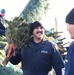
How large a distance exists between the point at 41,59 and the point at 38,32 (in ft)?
1.39

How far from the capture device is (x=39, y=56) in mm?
4465

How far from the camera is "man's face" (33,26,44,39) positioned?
180 inches

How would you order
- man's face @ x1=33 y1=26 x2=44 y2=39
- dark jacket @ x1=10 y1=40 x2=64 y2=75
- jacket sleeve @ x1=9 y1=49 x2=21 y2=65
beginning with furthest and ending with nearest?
1. jacket sleeve @ x1=9 y1=49 x2=21 y2=65
2. man's face @ x1=33 y1=26 x2=44 y2=39
3. dark jacket @ x1=10 y1=40 x2=64 y2=75

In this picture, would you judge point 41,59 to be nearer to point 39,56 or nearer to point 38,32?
point 39,56

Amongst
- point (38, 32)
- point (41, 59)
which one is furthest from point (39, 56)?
point (38, 32)

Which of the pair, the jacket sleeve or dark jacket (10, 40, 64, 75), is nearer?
dark jacket (10, 40, 64, 75)

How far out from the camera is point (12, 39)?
4.65 m

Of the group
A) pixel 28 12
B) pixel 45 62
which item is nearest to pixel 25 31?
pixel 45 62

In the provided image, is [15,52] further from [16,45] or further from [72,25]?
[72,25]

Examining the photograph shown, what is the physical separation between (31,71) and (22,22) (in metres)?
0.80

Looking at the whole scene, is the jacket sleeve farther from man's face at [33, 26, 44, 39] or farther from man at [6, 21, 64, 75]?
man's face at [33, 26, 44, 39]

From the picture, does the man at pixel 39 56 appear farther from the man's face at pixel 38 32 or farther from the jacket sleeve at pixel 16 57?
the jacket sleeve at pixel 16 57

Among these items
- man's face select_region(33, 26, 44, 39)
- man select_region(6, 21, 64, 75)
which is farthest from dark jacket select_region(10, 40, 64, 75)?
man's face select_region(33, 26, 44, 39)

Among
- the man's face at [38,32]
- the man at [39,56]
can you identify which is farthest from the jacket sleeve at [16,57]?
the man's face at [38,32]
